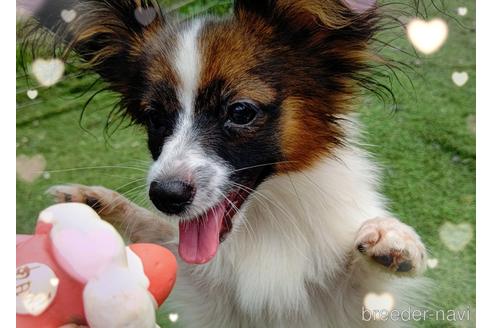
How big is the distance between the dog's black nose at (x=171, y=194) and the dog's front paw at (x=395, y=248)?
48cm

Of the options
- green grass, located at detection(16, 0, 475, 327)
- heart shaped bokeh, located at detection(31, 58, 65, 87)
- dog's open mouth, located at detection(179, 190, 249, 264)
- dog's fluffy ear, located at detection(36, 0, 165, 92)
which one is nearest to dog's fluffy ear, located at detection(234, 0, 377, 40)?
Answer: green grass, located at detection(16, 0, 475, 327)

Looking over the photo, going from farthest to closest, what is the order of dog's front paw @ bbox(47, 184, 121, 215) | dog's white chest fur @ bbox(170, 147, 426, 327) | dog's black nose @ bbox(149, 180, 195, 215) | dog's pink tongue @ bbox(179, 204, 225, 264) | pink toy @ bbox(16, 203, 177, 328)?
dog's front paw @ bbox(47, 184, 121, 215) → dog's white chest fur @ bbox(170, 147, 426, 327) → dog's pink tongue @ bbox(179, 204, 225, 264) → dog's black nose @ bbox(149, 180, 195, 215) → pink toy @ bbox(16, 203, 177, 328)

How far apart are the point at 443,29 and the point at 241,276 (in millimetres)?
975

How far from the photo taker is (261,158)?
1.79m

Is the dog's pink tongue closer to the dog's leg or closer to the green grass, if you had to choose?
the green grass

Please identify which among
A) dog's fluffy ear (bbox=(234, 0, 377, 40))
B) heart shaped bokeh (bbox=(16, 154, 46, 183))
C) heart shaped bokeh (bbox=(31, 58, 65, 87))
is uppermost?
dog's fluffy ear (bbox=(234, 0, 377, 40))

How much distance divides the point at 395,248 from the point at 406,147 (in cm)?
96

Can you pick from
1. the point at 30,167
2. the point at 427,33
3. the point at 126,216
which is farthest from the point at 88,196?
the point at 427,33

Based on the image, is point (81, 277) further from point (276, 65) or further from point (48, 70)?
point (48, 70)

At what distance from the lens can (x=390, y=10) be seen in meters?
1.90

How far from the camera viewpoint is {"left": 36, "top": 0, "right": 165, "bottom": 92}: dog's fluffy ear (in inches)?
78.7

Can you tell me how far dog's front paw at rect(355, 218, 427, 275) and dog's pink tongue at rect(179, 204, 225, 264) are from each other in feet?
1.25

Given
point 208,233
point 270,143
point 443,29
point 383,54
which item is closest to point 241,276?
point 208,233

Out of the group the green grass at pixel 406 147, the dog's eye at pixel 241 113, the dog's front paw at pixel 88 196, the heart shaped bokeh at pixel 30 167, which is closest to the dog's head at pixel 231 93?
the dog's eye at pixel 241 113
